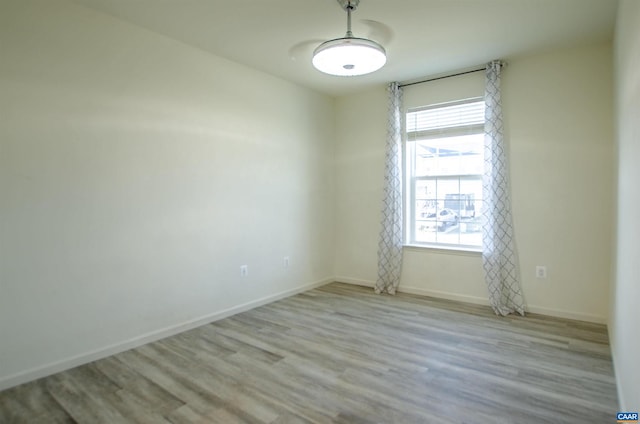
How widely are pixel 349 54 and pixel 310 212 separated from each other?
7.91 feet

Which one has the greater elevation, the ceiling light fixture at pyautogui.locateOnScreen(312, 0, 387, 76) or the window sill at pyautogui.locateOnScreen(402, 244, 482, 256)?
the ceiling light fixture at pyautogui.locateOnScreen(312, 0, 387, 76)

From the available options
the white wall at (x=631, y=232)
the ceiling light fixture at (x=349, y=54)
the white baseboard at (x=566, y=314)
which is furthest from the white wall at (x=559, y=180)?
the ceiling light fixture at (x=349, y=54)

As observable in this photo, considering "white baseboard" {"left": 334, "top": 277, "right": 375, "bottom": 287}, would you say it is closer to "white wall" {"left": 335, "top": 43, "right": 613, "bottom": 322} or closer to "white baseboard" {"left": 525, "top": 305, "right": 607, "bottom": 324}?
"white wall" {"left": 335, "top": 43, "right": 613, "bottom": 322}

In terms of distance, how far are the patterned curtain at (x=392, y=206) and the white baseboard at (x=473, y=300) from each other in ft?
0.76

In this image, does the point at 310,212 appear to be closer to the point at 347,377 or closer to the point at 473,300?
Result: the point at 473,300

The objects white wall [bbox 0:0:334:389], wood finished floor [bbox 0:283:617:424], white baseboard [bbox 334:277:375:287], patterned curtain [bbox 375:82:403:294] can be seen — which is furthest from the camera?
white baseboard [bbox 334:277:375:287]

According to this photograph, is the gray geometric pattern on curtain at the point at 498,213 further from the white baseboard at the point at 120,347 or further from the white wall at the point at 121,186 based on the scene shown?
the white baseboard at the point at 120,347

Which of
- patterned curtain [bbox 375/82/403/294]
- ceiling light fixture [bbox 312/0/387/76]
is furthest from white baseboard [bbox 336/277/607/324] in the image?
ceiling light fixture [bbox 312/0/387/76]

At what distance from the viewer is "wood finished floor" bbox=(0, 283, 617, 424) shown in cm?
205

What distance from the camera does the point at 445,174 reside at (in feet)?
14.2

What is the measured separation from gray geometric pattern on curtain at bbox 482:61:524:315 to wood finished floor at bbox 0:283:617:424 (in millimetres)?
340

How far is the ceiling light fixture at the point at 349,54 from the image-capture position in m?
2.61

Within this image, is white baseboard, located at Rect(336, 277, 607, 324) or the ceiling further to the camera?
white baseboard, located at Rect(336, 277, 607, 324)

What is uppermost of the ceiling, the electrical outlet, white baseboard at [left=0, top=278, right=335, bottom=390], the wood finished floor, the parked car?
the ceiling
